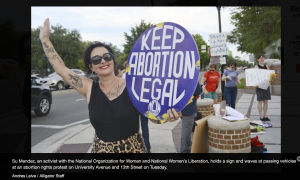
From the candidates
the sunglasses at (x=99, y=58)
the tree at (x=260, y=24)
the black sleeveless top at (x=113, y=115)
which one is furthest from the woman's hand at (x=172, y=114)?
the tree at (x=260, y=24)

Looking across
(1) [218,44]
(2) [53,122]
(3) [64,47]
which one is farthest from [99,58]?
(3) [64,47]

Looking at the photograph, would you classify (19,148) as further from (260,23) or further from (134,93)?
(260,23)

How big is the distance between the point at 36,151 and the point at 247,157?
4091 millimetres

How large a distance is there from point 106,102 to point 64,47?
31496mm

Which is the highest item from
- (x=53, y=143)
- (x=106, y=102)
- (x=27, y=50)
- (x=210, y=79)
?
(x=27, y=50)

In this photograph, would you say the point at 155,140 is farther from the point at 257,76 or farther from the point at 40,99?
the point at 40,99

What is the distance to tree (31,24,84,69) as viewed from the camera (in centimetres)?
3043

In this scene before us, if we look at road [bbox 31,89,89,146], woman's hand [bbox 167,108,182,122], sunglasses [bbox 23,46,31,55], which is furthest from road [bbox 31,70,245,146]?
woman's hand [bbox 167,108,182,122]

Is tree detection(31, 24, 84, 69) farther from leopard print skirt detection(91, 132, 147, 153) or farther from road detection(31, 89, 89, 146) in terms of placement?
leopard print skirt detection(91, 132, 147, 153)

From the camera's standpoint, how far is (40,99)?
819 centimetres

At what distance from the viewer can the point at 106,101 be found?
1.92 meters

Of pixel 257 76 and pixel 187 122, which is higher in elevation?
pixel 257 76

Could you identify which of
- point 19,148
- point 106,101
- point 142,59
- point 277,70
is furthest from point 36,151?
point 277,70

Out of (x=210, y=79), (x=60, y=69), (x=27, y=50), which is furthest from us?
(x=210, y=79)
